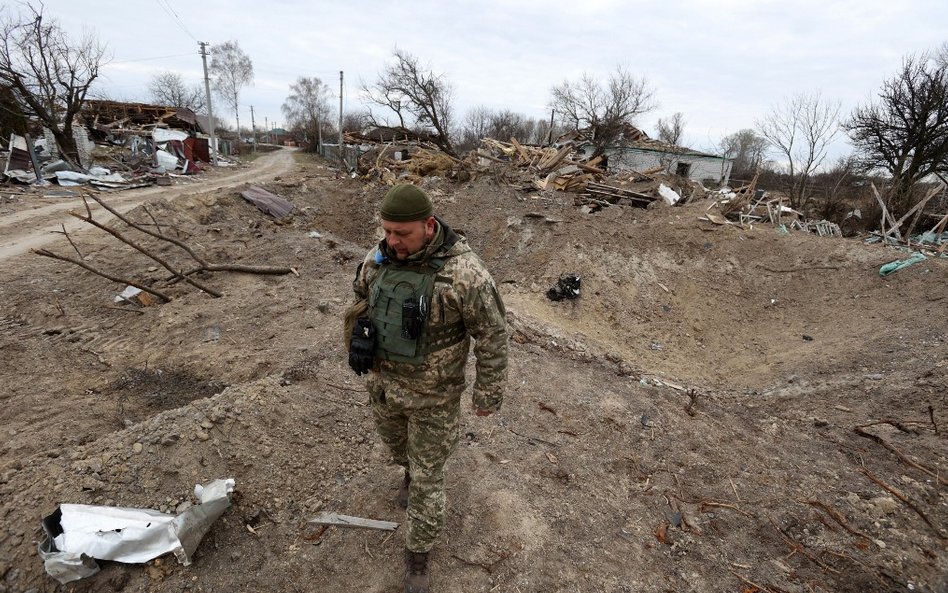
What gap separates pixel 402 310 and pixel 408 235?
360 millimetres

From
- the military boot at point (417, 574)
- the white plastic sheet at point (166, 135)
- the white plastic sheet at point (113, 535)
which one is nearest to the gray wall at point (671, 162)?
the white plastic sheet at point (166, 135)

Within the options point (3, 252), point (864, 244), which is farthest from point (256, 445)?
point (864, 244)

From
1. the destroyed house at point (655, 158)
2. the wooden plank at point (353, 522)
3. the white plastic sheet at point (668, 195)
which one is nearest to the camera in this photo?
the wooden plank at point (353, 522)

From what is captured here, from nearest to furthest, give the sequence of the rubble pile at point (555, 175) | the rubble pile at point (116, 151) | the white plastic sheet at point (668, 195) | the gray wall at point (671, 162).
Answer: the white plastic sheet at point (668, 195), the rubble pile at point (555, 175), the rubble pile at point (116, 151), the gray wall at point (671, 162)

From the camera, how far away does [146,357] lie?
15.0 feet

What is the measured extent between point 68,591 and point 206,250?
676 centimetres

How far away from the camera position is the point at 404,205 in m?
1.90

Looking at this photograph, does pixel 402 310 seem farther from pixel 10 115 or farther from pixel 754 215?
pixel 10 115

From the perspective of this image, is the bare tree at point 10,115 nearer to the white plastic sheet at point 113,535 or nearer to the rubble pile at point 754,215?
the white plastic sheet at point 113,535

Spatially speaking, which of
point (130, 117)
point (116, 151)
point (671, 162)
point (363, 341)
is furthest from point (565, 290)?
point (130, 117)

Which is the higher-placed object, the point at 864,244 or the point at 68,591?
the point at 864,244

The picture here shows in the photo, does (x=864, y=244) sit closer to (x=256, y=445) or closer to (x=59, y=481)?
(x=256, y=445)

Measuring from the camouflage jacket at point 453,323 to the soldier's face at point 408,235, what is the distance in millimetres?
35

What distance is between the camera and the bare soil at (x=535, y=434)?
7.93 feet
